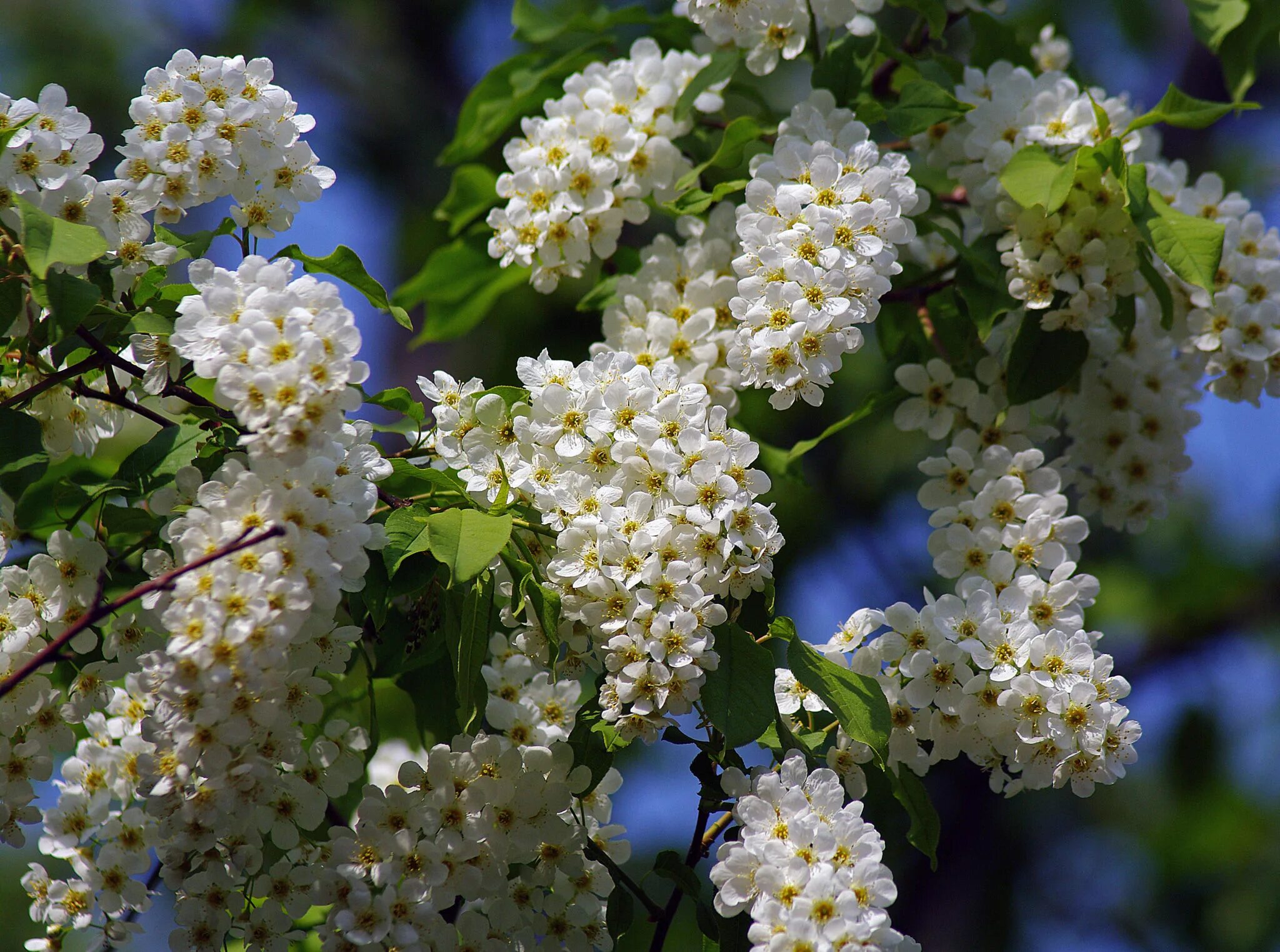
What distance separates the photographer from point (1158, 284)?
1.69 metres

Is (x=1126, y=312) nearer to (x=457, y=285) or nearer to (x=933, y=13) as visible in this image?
(x=933, y=13)

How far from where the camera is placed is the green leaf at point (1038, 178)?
5.14ft

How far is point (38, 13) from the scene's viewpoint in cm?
624

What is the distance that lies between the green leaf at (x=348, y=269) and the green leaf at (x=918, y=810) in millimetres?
921

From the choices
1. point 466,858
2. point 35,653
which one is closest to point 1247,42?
point 466,858

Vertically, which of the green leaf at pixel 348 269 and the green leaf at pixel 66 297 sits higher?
the green leaf at pixel 66 297

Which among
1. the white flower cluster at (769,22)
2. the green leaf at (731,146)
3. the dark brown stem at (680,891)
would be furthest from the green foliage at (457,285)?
the dark brown stem at (680,891)

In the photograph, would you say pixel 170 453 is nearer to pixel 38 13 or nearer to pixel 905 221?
pixel 905 221

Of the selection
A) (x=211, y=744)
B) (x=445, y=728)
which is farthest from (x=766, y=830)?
(x=211, y=744)

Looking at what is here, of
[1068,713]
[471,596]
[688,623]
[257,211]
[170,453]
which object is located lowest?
[1068,713]

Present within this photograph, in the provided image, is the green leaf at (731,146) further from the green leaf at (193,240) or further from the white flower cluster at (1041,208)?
the green leaf at (193,240)

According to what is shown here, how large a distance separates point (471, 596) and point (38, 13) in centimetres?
661

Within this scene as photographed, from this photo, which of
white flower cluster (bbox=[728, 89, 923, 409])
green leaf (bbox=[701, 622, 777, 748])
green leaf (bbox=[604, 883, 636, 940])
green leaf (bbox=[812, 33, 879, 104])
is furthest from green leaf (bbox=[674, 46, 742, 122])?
green leaf (bbox=[604, 883, 636, 940])

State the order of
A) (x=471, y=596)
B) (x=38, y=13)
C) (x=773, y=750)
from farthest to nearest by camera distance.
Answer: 1. (x=38, y=13)
2. (x=773, y=750)
3. (x=471, y=596)
